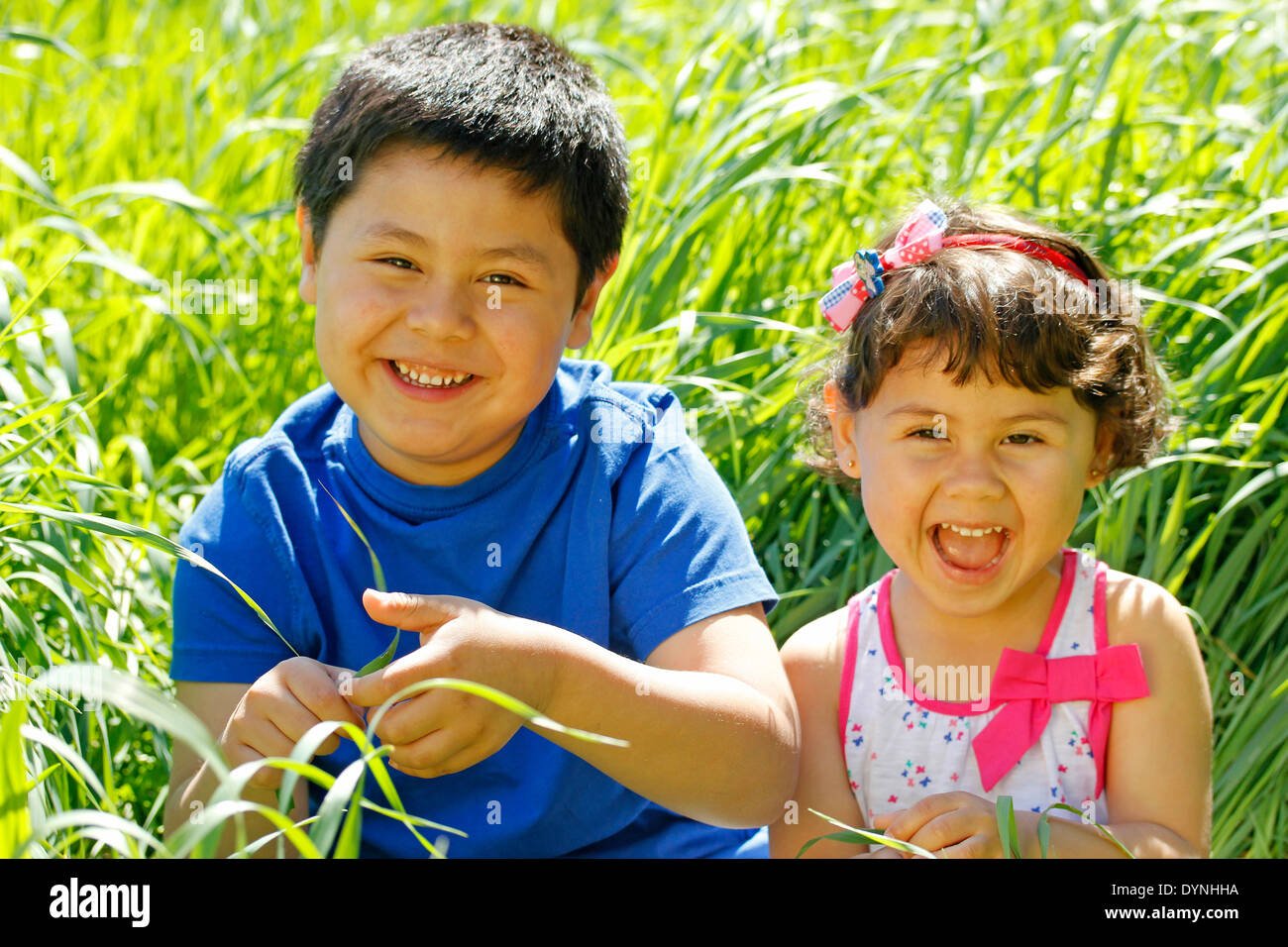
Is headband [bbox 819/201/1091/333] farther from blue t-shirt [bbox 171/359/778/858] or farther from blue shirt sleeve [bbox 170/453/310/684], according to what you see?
blue shirt sleeve [bbox 170/453/310/684]

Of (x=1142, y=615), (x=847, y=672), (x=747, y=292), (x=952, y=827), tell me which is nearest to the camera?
(x=952, y=827)

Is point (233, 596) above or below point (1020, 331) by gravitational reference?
below

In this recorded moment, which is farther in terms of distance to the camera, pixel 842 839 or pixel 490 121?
pixel 490 121

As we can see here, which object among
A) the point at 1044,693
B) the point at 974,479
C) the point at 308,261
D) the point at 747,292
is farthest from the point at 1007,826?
the point at 747,292

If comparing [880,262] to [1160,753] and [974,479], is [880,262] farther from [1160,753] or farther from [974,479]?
[1160,753]

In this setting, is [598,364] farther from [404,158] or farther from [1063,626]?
[1063,626]

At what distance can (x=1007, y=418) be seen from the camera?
5.37ft

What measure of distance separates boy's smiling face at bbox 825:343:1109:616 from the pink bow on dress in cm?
10

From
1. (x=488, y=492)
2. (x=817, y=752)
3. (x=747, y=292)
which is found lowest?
(x=817, y=752)

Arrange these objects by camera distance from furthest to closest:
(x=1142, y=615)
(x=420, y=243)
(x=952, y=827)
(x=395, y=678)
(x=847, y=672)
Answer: (x=847, y=672)
(x=1142, y=615)
(x=420, y=243)
(x=952, y=827)
(x=395, y=678)

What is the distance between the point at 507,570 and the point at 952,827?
25.3 inches

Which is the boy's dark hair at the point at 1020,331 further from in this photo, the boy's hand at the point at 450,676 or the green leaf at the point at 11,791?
the green leaf at the point at 11,791
